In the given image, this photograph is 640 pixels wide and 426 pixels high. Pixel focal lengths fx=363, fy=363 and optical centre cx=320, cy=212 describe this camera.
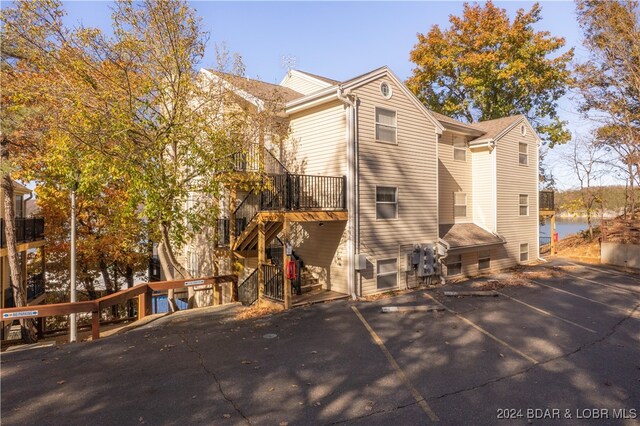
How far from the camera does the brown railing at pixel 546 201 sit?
2198cm

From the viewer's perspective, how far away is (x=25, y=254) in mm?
17516

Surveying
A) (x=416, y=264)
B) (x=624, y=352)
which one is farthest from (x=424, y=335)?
(x=416, y=264)

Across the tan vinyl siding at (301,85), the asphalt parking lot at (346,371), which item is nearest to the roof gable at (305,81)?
the tan vinyl siding at (301,85)

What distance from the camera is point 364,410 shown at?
17.8 ft

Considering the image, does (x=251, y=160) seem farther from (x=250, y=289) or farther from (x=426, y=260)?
(x=426, y=260)

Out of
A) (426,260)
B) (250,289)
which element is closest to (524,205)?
(426,260)

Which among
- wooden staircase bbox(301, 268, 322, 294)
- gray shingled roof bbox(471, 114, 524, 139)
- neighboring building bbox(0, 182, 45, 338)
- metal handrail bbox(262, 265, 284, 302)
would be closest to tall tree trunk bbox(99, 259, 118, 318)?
neighboring building bbox(0, 182, 45, 338)

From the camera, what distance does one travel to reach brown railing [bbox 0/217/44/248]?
1489 centimetres


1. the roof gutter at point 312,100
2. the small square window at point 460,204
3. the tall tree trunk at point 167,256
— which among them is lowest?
the tall tree trunk at point 167,256

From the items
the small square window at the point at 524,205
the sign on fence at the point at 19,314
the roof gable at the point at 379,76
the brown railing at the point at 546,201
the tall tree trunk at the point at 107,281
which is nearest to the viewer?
the sign on fence at the point at 19,314

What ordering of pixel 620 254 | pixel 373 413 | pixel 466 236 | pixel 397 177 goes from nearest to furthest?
pixel 373 413, pixel 397 177, pixel 466 236, pixel 620 254

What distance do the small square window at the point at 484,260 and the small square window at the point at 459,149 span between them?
4887 mm

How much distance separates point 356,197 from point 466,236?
7023 mm

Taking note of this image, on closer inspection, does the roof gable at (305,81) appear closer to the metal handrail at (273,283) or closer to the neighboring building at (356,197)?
the neighboring building at (356,197)
